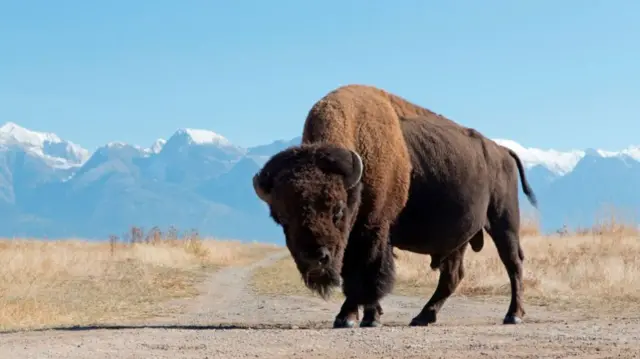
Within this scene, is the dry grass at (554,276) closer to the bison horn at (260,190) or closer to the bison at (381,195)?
the bison at (381,195)

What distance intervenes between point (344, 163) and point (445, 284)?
3.63 metres

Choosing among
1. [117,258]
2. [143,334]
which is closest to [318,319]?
[143,334]

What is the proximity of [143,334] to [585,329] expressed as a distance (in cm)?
485

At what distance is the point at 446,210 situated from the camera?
1128cm

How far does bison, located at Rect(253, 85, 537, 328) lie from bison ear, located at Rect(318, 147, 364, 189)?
11mm

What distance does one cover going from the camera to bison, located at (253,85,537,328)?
357 inches

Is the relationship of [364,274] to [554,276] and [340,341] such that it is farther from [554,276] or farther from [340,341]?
[554,276]

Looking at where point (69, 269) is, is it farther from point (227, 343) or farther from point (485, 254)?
point (227, 343)

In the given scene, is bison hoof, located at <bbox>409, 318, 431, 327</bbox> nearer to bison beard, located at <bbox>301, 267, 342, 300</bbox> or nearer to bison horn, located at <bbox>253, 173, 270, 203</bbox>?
bison beard, located at <bbox>301, 267, 342, 300</bbox>

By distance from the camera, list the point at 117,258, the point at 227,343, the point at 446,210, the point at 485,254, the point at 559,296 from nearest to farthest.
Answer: the point at 227,343
the point at 446,210
the point at 559,296
the point at 485,254
the point at 117,258

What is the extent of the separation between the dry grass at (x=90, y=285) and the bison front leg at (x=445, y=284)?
4.65 meters

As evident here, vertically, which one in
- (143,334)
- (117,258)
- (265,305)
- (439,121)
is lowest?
(117,258)

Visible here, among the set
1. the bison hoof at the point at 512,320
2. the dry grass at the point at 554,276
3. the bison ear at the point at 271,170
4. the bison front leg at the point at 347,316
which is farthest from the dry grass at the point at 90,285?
the bison hoof at the point at 512,320

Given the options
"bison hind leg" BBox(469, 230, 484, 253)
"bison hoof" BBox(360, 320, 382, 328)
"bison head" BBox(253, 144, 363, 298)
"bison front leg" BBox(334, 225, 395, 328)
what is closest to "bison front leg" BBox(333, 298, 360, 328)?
"bison front leg" BBox(334, 225, 395, 328)
